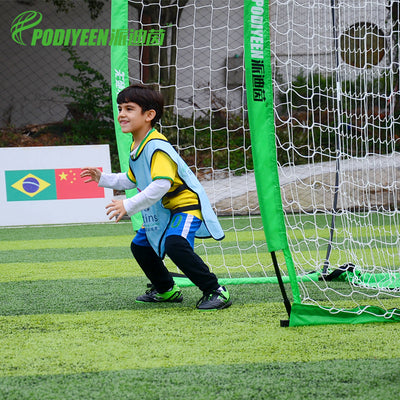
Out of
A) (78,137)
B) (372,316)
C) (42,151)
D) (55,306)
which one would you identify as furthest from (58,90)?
(372,316)

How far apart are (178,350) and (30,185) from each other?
7.14 meters

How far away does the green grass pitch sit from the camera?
6.26ft

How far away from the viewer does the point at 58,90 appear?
501 inches

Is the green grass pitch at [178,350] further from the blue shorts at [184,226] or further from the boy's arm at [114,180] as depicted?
the boy's arm at [114,180]

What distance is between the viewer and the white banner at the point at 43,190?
29.6 ft

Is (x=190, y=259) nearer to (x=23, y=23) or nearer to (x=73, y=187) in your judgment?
(x=73, y=187)

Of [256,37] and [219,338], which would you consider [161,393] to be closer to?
[219,338]

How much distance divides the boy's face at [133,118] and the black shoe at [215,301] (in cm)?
94

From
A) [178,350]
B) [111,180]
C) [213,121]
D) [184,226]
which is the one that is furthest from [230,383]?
[213,121]

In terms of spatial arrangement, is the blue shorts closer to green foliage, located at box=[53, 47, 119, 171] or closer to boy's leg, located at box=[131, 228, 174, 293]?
boy's leg, located at box=[131, 228, 174, 293]

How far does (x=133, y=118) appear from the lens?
10.5 feet

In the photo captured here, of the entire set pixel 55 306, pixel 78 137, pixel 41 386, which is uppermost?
pixel 41 386

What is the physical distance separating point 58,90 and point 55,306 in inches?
394

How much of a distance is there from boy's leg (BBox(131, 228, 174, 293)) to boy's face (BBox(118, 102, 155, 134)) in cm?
56
